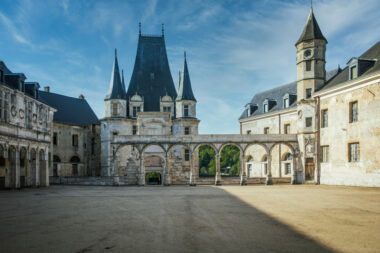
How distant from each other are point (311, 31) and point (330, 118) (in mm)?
9500

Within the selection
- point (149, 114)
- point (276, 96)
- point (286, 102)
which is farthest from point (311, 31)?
point (149, 114)

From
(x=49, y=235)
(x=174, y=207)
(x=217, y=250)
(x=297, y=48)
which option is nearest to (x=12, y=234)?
(x=49, y=235)

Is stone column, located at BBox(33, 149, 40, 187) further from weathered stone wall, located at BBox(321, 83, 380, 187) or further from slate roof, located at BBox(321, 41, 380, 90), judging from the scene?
slate roof, located at BBox(321, 41, 380, 90)

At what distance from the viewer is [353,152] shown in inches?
1126

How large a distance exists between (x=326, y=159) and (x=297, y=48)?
38.8 ft

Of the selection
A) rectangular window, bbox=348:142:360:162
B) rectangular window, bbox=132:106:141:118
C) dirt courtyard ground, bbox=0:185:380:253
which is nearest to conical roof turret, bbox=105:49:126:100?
rectangular window, bbox=132:106:141:118

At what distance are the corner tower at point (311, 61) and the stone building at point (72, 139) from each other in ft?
92.0

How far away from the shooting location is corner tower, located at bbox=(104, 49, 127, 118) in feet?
141

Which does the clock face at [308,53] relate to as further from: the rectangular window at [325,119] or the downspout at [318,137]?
the rectangular window at [325,119]

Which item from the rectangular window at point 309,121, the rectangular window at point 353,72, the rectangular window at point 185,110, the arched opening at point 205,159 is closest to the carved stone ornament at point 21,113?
the rectangular window at point 185,110

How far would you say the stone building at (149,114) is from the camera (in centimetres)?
3884

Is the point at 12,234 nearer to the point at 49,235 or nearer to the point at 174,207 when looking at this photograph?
the point at 49,235

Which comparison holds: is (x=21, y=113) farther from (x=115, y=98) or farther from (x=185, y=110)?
(x=185, y=110)

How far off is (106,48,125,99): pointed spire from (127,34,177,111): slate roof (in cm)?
216
